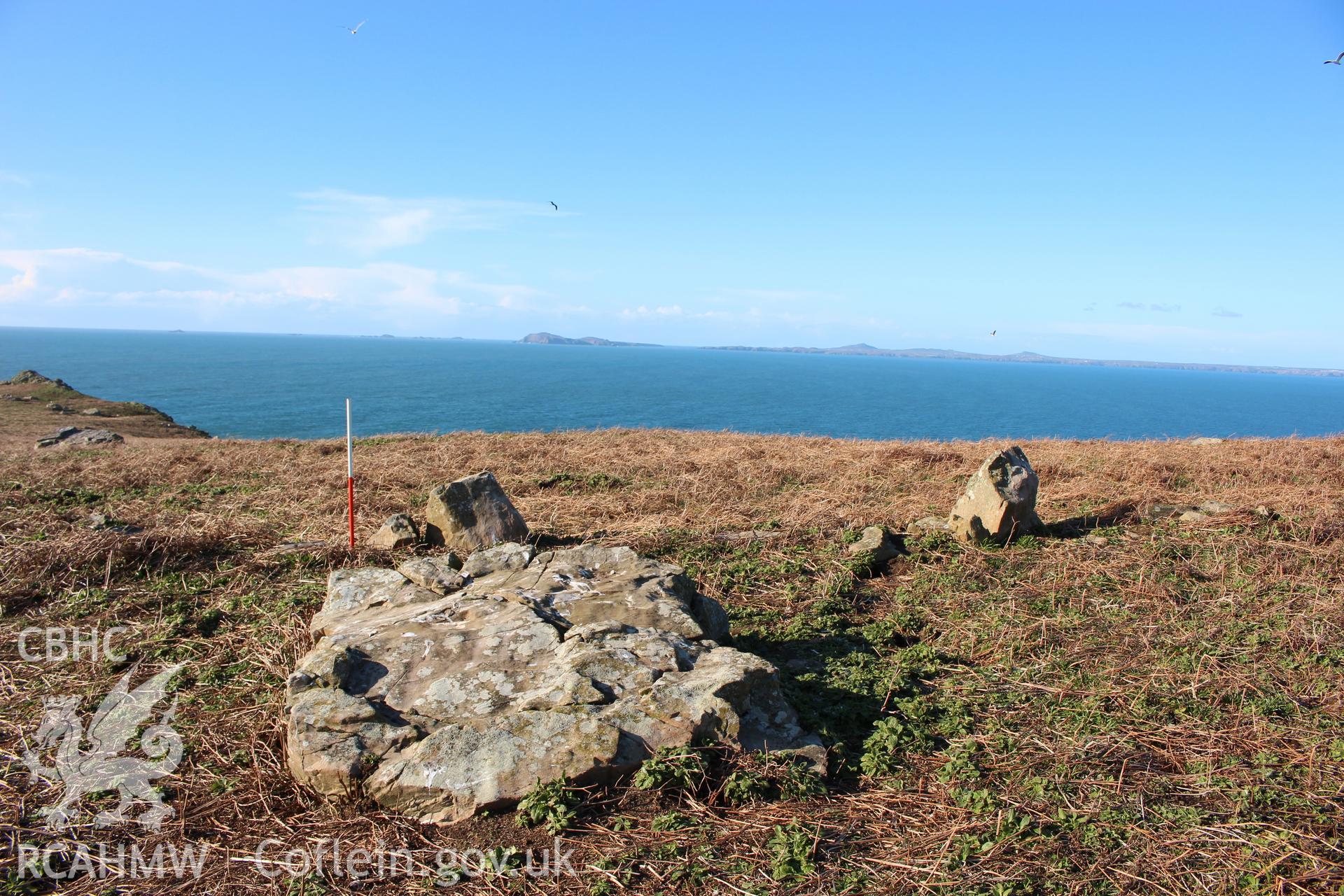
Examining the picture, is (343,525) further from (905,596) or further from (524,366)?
(524,366)

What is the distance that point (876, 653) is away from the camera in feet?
21.8

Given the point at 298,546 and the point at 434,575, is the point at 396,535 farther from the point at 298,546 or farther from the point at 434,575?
the point at 434,575

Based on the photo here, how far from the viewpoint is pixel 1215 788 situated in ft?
14.9

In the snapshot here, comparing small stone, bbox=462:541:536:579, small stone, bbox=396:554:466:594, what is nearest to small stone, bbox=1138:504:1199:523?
small stone, bbox=462:541:536:579

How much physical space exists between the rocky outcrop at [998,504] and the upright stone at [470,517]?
558 centimetres

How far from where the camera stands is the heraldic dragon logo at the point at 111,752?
4324 mm

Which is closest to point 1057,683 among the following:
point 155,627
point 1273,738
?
point 1273,738

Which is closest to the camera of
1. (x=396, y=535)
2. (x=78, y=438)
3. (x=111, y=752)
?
(x=111, y=752)

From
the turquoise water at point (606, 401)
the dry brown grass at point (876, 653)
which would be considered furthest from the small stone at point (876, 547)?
the turquoise water at point (606, 401)

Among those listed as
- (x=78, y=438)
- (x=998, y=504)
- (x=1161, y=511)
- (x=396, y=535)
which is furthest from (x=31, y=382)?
(x=1161, y=511)

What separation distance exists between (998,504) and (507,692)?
682 centimetres

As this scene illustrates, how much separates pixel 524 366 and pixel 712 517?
17047 centimetres

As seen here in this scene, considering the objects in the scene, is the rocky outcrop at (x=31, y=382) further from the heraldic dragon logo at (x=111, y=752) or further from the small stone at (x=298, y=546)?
the heraldic dragon logo at (x=111, y=752)

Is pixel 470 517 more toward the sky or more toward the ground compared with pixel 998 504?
more toward the ground
